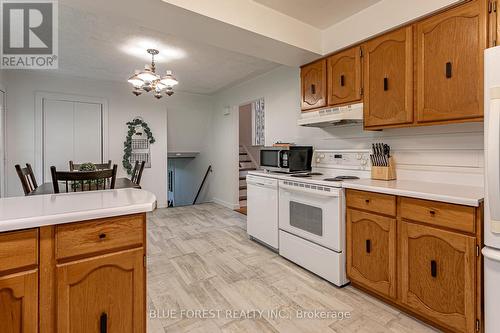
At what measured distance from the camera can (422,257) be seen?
68.9 inches

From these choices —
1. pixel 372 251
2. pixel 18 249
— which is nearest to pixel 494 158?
pixel 372 251

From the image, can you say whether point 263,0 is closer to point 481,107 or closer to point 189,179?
point 481,107

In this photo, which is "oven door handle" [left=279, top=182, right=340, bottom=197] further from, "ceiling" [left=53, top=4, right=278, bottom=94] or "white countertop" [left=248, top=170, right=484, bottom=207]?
"ceiling" [left=53, top=4, right=278, bottom=94]

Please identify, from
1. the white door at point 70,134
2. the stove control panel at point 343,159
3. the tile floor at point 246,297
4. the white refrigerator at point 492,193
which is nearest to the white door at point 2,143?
the white door at point 70,134

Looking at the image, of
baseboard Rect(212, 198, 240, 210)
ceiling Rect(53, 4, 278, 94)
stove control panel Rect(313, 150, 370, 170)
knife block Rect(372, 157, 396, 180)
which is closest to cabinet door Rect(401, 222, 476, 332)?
knife block Rect(372, 157, 396, 180)

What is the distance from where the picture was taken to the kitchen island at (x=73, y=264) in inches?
39.2

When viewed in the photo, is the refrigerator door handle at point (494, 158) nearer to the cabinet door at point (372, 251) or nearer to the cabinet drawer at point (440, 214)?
the cabinet drawer at point (440, 214)

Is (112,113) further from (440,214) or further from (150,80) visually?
(440,214)

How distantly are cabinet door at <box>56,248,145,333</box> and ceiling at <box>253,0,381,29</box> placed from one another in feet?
7.70

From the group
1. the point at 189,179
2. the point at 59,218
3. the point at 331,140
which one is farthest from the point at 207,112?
the point at 59,218

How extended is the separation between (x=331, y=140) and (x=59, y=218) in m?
2.80

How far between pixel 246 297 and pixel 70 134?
170 inches

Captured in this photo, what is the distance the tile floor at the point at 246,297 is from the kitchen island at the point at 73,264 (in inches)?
29.4

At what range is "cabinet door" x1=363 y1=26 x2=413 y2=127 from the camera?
209cm
